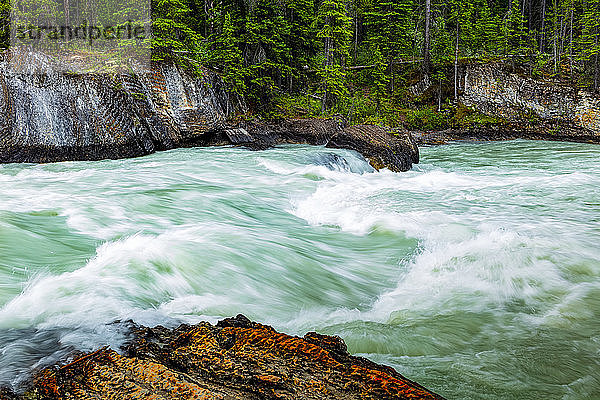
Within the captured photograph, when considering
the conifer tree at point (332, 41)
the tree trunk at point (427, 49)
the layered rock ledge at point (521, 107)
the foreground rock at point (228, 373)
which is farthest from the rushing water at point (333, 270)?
the tree trunk at point (427, 49)

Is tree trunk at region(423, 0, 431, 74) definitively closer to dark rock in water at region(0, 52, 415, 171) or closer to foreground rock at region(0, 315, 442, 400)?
dark rock in water at region(0, 52, 415, 171)

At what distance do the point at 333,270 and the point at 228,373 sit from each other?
308cm

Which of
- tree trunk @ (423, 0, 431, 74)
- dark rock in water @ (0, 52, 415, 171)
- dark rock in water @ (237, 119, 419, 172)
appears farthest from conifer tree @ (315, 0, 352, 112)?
dark rock in water @ (0, 52, 415, 171)

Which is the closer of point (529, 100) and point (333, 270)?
point (333, 270)

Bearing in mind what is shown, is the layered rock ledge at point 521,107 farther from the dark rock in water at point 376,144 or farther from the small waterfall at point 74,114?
the small waterfall at point 74,114

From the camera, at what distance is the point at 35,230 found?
542 cm

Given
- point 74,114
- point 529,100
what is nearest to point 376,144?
point 74,114

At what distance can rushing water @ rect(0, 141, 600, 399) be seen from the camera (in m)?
3.03

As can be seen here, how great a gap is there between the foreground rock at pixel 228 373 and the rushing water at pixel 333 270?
1.55ft

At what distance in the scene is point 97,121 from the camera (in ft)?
41.5

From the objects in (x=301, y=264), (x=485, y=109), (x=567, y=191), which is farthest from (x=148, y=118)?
(x=485, y=109)

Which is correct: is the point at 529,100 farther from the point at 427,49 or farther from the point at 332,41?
the point at 332,41

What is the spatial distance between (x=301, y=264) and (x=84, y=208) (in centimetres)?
357

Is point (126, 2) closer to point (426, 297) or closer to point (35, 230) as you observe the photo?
point (35, 230)
